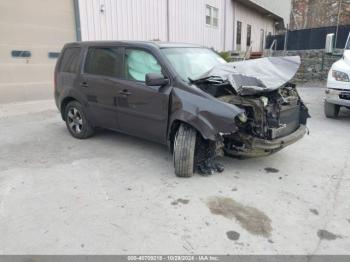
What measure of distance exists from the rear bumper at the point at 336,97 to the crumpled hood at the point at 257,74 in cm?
243

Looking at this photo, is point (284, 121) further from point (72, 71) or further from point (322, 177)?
point (72, 71)

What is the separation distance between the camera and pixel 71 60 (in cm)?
573

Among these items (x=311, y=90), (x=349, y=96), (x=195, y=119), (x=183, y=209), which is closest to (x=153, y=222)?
(x=183, y=209)

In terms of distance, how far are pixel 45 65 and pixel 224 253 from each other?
8922 mm

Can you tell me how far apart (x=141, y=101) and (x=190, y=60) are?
0.99 meters

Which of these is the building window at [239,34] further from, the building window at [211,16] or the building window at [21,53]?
the building window at [21,53]

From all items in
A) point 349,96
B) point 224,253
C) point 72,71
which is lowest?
point 224,253

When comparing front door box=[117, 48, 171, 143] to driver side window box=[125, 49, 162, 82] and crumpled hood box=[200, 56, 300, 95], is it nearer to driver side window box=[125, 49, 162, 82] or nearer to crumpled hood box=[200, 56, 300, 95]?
driver side window box=[125, 49, 162, 82]

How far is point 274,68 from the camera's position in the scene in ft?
15.1

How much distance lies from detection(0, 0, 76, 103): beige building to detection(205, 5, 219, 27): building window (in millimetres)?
9044

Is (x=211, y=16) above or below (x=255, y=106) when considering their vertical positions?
above

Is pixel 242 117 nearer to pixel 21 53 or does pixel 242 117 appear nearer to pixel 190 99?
pixel 190 99

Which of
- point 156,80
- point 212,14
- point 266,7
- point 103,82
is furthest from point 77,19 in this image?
point 266,7

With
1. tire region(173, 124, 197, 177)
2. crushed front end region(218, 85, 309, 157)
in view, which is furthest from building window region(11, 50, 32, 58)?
crushed front end region(218, 85, 309, 157)
